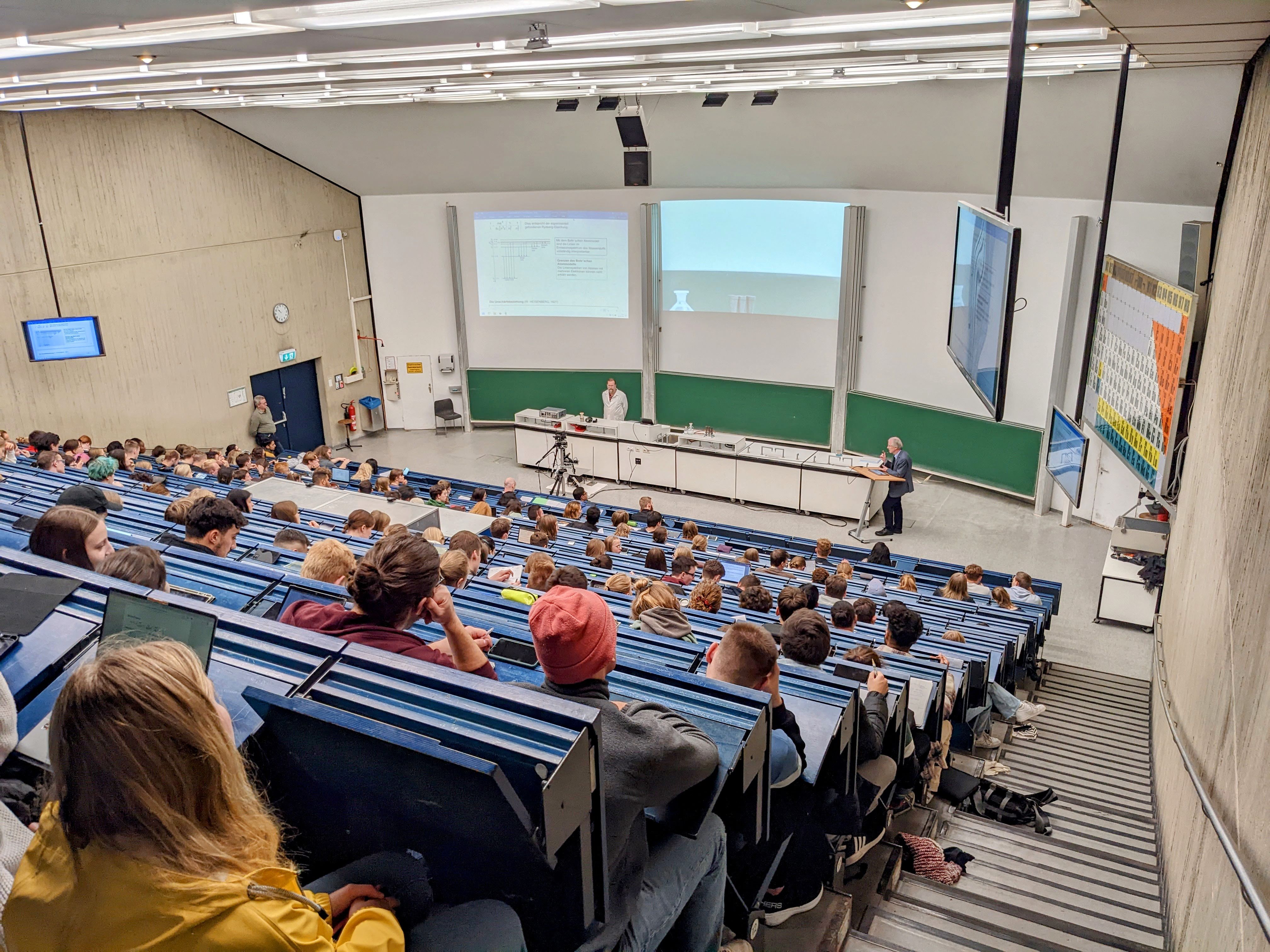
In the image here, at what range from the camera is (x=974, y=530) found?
11875 mm

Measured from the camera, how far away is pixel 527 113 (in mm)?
12945

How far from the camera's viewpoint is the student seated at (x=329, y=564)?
13.1 ft

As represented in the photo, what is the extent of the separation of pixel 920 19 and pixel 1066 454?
22.7ft

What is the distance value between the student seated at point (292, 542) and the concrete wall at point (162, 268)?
24.5 ft

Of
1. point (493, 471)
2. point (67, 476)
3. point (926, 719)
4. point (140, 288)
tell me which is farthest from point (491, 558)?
point (140, 288)

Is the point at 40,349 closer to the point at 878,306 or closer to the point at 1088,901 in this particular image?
the point at 878,306

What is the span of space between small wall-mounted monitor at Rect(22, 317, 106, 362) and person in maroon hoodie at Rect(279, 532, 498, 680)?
10.5m

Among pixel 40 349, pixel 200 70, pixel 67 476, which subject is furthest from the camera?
pixel 40 349

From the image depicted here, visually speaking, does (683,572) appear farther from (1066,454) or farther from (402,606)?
(1066,454)

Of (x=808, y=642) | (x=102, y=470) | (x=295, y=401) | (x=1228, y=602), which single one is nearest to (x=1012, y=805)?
(x=1228, y=602)

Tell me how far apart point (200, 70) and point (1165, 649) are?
8.66m

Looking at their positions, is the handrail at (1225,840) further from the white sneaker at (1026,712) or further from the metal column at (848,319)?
the metal column at (848,319)

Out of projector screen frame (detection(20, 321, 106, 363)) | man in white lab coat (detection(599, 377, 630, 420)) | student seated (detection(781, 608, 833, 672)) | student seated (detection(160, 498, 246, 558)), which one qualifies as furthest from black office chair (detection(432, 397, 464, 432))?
student seated (detection(781, 608, 833, 672))

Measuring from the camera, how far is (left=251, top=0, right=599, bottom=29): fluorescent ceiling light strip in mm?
4375
